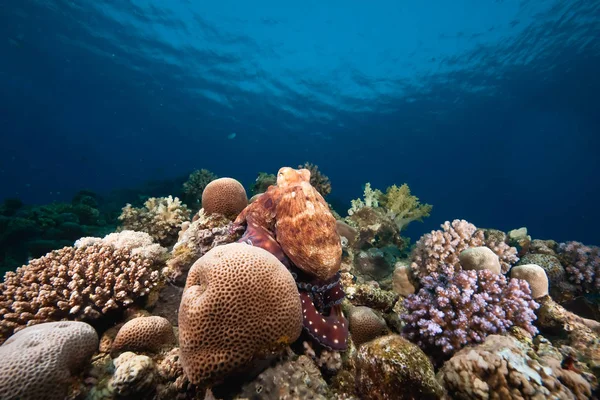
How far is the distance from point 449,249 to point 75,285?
6.89 metres

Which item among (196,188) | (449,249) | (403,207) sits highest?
(403,207)

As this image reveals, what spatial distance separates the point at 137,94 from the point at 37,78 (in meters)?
15.2

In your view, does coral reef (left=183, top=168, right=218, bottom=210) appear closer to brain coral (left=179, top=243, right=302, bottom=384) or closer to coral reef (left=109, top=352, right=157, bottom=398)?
coral reef (left=109, top=352, right=157, bottom=398)

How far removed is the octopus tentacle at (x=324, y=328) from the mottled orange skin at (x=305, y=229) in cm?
42

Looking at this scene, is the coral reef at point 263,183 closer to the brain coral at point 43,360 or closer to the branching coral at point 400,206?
the branching coral at point 400,206

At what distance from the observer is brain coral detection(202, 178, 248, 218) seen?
5.11 metres

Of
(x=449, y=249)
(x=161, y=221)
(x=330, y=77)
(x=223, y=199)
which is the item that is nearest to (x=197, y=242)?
(x=223, y=199)

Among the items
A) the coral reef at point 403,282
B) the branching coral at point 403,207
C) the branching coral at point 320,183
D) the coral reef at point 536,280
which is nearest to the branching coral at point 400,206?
the branching coral at point 403,207

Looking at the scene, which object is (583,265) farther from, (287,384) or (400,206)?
(287,384)

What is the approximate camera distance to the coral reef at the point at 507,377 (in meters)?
2.37

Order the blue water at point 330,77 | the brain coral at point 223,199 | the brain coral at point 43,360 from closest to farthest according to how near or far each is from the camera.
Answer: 1. the brain coral at point 43,360
2. the brain coral at point 223,199
3. the blue water at point 330,77

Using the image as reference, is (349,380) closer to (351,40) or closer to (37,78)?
(351,40)

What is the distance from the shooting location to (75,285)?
138 inches

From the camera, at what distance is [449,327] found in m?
3.56
